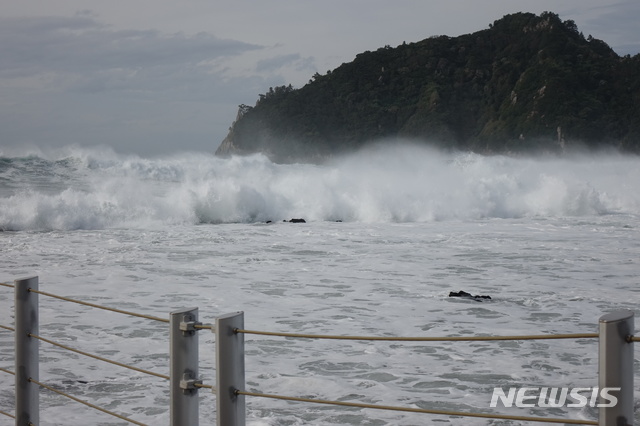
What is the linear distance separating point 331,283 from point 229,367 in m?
9.01

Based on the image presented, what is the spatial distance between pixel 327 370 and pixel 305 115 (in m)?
91.8

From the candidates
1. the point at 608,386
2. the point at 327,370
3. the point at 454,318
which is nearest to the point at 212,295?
the point at 454,318

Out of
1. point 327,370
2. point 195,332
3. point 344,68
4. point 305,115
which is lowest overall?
point 327,370

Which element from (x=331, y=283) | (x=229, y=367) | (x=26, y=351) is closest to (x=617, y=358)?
(x=229, y=367)

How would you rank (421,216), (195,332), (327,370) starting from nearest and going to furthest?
1. (195,332)
2. (327,370)
3. (421,216)

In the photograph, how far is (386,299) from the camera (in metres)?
10.2

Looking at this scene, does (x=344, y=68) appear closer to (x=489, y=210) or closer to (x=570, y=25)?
(x=570, y=25)

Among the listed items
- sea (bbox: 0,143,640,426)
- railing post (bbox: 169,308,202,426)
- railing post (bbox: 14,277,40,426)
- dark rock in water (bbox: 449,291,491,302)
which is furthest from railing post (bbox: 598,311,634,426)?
dark rock in water (bbox: 449,291,491,302)

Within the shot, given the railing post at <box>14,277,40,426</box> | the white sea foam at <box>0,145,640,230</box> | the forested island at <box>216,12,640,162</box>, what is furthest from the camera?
the forested island at <box>216,12,640,162</box>

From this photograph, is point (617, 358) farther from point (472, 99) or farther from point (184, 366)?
point (472, 99)

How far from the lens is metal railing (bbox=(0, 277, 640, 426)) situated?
1.99 m

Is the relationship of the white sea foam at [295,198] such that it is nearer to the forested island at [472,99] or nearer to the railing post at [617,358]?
the railing post at [617,358]

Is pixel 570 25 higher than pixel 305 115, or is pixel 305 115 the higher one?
pixel 570 25

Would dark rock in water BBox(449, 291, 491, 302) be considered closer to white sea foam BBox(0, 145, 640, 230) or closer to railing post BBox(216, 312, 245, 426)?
railing post BBox(216, 312, 245, 426)
